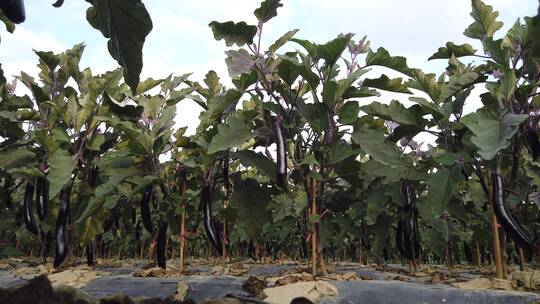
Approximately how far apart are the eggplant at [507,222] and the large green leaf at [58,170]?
226 cm

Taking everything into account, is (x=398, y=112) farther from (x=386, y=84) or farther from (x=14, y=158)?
(x=14, y=158)

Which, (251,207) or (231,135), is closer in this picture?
(231,135)

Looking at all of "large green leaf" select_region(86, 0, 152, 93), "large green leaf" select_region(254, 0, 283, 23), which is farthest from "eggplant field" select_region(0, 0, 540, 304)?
"large green leaf" select_region(86, 0, 152, 93)

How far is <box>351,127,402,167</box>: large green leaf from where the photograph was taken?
2535 mm

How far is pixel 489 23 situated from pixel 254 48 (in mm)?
1501

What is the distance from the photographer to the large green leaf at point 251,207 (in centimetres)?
284

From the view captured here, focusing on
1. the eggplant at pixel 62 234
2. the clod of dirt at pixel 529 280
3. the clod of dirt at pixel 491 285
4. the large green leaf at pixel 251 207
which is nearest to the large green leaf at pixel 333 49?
the large green leaf at pixel 251 207

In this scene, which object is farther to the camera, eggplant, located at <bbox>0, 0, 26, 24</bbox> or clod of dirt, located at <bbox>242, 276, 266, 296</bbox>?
clod of dirt, located at <bbox>242, 276, 266, 296</bbox>

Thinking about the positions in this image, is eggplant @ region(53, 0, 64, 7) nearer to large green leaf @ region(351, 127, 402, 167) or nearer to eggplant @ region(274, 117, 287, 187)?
eggplant @ region(274, 117, 287, 187)

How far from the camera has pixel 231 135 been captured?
2641 mm

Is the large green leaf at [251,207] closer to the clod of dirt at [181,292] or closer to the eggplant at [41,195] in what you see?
the clod of dirt at [181,292]

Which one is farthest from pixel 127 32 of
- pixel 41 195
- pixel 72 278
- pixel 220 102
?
pixel 72 278

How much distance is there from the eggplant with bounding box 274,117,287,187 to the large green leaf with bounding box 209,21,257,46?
544mm

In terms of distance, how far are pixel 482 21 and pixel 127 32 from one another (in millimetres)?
2840
